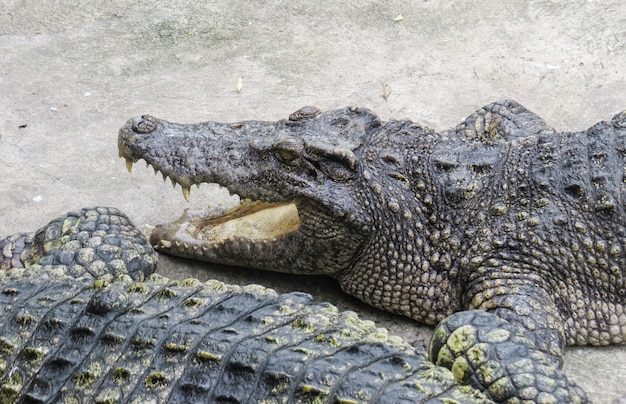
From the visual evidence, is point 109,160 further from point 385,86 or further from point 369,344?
point 369,344

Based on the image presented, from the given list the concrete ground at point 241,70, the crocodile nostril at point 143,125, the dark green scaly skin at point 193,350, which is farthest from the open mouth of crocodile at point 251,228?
the dark green scaly skin at point 193,350

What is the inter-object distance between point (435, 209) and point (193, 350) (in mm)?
1765

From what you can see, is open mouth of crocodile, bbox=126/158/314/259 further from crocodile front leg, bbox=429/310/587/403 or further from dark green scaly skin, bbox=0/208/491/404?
crocodile front leg, bbox=429/310/587/403

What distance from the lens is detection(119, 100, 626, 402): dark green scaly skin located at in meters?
3.77

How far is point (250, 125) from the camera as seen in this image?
4316 mm

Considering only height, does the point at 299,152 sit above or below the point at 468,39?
below

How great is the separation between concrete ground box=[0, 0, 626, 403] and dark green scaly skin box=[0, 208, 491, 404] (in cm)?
163

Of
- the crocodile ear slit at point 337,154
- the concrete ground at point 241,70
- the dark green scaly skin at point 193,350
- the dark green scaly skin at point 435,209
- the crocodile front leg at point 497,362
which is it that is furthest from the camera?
the concrete ground at point 241,70

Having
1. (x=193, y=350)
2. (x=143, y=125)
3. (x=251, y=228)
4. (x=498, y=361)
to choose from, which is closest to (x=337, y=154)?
(x=251, y=228)

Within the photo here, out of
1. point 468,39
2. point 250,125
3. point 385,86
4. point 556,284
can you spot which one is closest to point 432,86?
point 385,86

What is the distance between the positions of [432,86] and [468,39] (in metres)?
0.80

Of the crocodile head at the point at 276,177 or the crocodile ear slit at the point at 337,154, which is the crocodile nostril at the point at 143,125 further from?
the crocodile ear slit at the point at 337,154

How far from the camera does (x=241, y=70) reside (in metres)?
6.29

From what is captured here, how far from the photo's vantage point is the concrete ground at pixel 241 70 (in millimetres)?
5242
